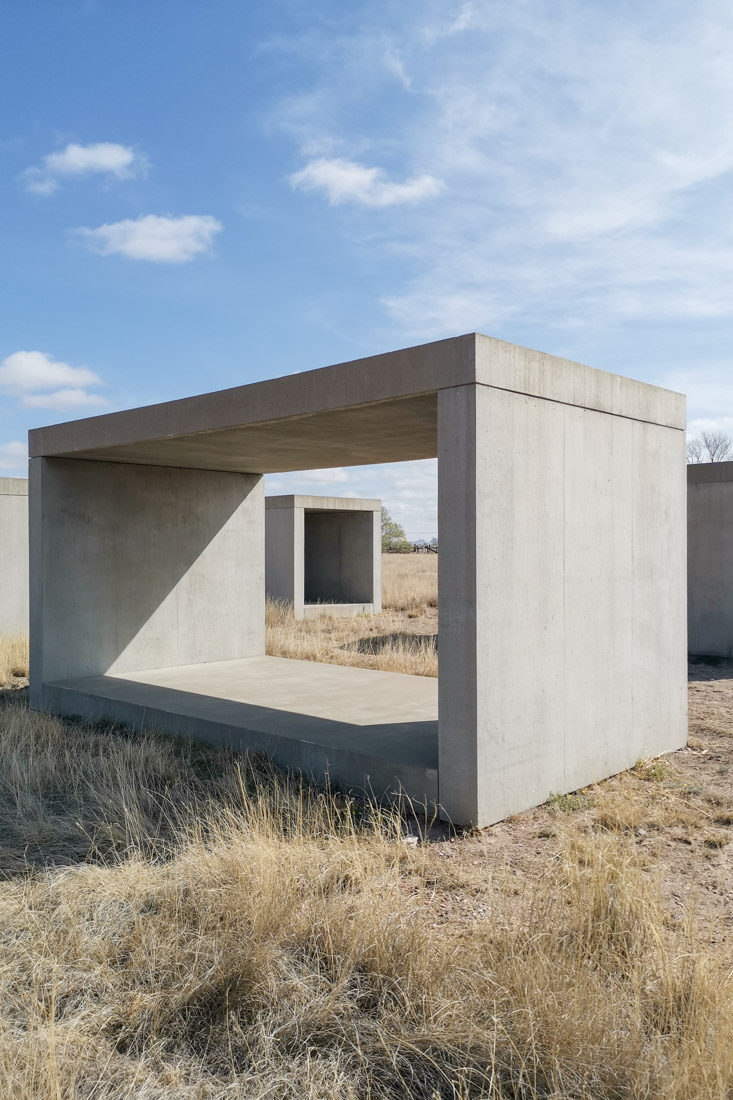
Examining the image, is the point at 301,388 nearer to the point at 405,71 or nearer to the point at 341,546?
the point at 405,71

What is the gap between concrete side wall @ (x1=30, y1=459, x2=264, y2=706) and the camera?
828 centimetres

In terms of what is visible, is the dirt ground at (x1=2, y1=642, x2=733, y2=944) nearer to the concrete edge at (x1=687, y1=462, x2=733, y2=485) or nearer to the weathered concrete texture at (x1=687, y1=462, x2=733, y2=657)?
the weathered concrete texture at (x1=687, y1=462, x2=733, y2=657)

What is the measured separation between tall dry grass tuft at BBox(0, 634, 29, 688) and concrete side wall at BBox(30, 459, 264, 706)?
6.78ft

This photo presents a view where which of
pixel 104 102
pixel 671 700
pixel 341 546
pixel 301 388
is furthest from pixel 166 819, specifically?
pixel 341 546

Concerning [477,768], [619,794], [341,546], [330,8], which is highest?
[330,8]

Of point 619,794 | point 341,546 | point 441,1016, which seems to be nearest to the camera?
point 441,1016

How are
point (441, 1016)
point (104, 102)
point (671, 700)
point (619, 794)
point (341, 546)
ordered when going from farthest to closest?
point (341, 546)
point (104, 102)
point (671, 700)
point (619, 794)
point (441, 1016)

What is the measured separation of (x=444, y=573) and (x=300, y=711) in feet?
8.56

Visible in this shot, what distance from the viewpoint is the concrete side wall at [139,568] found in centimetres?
828

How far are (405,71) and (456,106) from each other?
583 millimetres

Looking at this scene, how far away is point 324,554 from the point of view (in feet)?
67.9

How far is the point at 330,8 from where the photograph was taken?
23.7 ft

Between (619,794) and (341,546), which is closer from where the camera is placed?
(619,794)

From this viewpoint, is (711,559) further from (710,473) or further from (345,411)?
(345,411)
